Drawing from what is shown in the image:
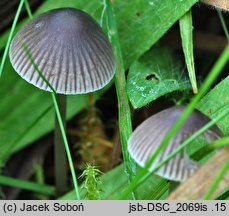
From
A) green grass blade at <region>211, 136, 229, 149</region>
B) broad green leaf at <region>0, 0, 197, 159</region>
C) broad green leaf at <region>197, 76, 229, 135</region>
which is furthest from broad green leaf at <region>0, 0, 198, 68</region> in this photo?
green grass blade at <region>211, 136, 229, 149</region>

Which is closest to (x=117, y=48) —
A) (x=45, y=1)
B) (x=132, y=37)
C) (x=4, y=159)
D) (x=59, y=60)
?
(x=132, y=37)

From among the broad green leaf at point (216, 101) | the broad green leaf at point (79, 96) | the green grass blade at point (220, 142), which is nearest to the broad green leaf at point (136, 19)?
the broad green leaf at point (79, 96)

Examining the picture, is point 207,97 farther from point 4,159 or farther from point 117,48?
point 4,159

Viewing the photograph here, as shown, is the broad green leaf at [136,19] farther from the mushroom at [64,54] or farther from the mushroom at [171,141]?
the mushroom at [171,141]

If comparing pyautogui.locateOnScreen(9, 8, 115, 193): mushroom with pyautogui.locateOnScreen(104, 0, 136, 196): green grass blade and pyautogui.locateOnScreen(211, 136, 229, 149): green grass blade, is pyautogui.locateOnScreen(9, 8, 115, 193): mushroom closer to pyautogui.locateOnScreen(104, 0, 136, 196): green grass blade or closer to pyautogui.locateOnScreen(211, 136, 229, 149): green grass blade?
pyautogui.locateOnScreen(104, 0, 136, 196): green grass blade

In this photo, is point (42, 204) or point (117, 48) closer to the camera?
point (42, 204)
